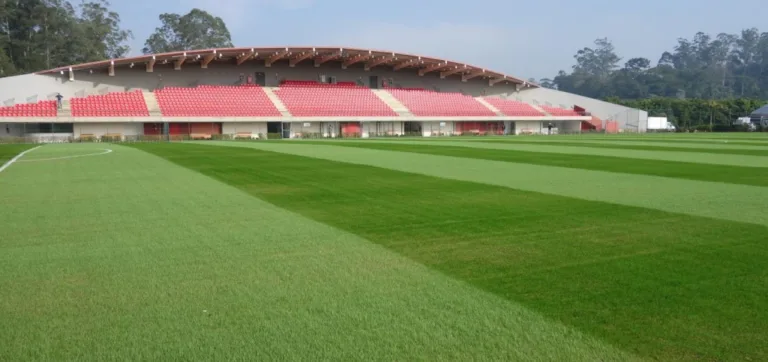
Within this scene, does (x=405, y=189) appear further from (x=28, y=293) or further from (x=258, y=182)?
(x=28, y=293)

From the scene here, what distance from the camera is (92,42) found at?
84.6 metres

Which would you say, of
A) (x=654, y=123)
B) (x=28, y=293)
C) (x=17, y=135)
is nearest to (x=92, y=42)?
(x=17, y=135)

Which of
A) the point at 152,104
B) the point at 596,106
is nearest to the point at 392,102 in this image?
the point at 152,104

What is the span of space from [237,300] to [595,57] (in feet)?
594

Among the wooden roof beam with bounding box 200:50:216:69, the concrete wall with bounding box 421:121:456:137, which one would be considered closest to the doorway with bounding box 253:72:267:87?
the wooden roof beam with bounding box 200:50:216:69

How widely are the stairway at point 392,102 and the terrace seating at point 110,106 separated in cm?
2312

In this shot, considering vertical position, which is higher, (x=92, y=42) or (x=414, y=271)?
(x=92, y=42)

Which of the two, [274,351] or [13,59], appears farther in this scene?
[13,59]

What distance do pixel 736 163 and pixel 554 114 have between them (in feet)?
168

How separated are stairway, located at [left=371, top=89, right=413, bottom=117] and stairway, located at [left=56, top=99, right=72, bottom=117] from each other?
2853 centimetres

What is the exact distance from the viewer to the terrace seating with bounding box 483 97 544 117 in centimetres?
6494

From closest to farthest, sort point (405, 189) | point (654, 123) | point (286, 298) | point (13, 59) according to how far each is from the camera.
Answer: point (286, 298), point (405, 189), point (654, 123), point (13, 59)

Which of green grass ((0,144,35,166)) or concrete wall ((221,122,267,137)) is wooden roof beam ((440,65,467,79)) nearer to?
concrete wall ((221,122,267,137))

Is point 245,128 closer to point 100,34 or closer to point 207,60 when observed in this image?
point 207,60
